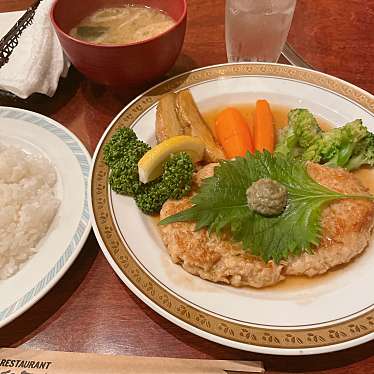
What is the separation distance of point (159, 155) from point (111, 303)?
0.65 meters

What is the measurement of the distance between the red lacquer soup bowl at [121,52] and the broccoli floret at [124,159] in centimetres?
45

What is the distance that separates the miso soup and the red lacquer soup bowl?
0.18 ft

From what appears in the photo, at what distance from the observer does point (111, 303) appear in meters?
1.75

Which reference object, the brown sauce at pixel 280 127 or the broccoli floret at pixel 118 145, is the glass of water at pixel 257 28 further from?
the broccoli floret at pixel 118 145

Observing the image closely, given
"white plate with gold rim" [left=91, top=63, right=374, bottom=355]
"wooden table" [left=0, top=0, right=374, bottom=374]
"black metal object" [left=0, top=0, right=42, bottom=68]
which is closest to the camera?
"white plate with gold rim" [left=91, top=63, right=374, bottom=355]

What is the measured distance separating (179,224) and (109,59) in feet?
3.28

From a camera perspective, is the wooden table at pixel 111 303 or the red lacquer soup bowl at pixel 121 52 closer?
the wooden table at pixel 111 303

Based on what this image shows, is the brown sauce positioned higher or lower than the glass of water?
lower

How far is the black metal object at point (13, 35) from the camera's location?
2529 millimetres

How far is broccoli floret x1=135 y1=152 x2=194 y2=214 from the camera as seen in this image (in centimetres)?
181

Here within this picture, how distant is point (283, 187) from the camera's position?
174 cm

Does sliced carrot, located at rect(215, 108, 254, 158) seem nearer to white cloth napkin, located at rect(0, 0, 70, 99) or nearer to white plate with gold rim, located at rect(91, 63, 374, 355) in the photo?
white plate with gold rim, located at rect(91, 63, 374, 355)

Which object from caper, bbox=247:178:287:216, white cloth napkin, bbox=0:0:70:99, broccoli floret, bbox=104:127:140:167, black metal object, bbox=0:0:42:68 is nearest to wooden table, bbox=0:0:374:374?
white cloth napkin, bbox=0:0:70:99

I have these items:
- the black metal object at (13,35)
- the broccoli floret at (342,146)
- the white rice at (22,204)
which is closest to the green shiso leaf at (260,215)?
the broccoli floret at (342,146)
